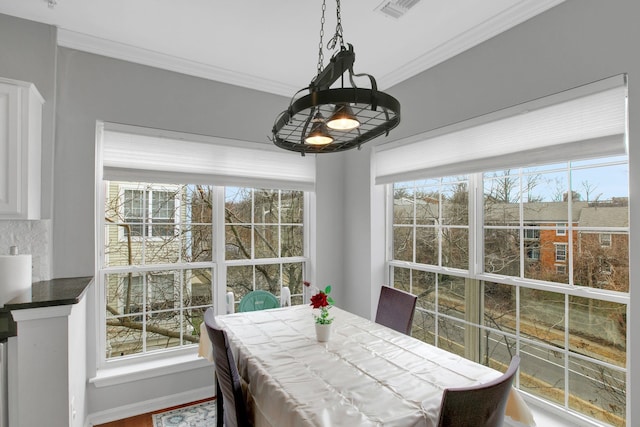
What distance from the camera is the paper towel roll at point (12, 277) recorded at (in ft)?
5.80

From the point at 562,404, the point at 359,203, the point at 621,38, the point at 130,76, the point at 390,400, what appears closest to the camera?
the point at 390,400

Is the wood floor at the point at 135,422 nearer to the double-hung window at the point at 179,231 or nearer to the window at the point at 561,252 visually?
the double-hung window at the point at 179,231

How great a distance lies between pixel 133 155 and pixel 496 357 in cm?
302

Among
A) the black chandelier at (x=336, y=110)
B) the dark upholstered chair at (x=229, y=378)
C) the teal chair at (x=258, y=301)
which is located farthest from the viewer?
the teal chair at (x=258, y=301)

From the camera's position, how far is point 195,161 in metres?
2.83

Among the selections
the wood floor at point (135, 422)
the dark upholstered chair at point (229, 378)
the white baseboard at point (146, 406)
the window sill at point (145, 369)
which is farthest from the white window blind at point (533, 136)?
the wood floor at point (135, 422)

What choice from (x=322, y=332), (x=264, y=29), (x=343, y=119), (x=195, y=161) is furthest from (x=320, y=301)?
(x=264, y=29)

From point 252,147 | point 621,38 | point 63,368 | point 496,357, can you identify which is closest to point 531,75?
point 621,38

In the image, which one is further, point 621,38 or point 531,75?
point 531,75

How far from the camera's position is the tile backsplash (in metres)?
2.10

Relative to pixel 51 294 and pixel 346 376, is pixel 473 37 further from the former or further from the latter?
pixel 51 294

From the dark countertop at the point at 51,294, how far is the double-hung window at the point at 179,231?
42 cm

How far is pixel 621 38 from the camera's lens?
1.65m

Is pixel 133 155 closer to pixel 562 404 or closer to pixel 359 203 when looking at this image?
pixel 359 203
